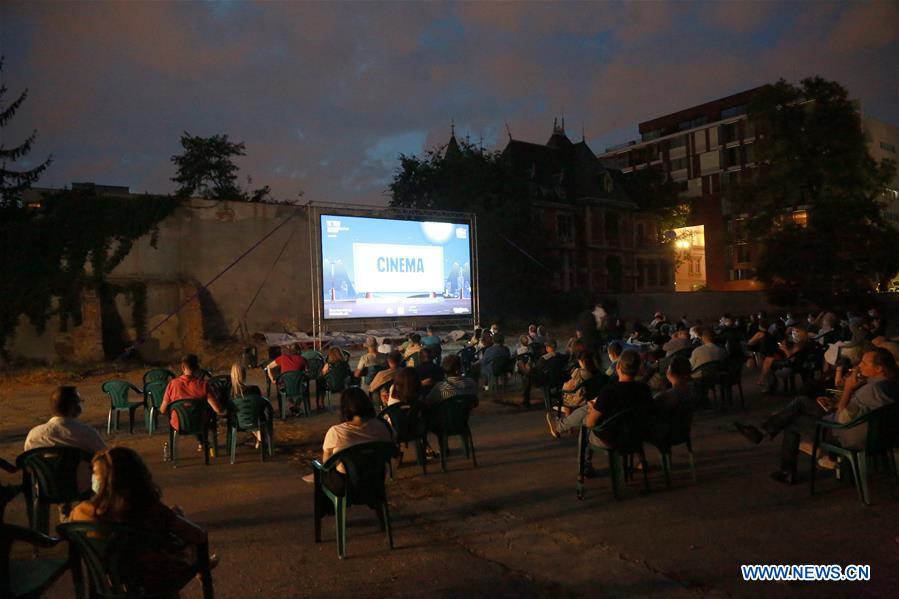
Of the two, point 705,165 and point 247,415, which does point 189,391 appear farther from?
point 705,165

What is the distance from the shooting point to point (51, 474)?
421cm

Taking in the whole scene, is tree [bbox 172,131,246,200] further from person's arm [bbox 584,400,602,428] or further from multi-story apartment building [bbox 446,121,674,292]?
person's arm [bbox 584,400,602,428]

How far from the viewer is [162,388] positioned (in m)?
7.85

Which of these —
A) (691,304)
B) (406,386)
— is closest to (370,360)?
(406,386)

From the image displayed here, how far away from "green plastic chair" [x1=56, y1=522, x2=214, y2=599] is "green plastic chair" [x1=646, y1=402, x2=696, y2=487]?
350 cm

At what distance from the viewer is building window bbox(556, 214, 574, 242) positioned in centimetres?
3706

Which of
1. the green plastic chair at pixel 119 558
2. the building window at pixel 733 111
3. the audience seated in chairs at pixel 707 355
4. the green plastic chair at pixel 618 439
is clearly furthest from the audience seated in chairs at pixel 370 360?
the building window at pixel 733 111

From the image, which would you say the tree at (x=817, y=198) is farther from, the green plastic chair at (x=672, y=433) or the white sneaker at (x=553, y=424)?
the green plastic chair at (x=672, y=433)

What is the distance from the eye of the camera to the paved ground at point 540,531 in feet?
11.7

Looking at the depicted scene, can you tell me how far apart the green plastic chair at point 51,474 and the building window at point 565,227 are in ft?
111

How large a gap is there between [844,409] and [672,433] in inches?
47.0

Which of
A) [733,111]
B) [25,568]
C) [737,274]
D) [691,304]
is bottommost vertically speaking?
[25,568]

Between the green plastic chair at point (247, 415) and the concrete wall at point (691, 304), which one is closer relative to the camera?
the green plastic chair at point (247, 415)

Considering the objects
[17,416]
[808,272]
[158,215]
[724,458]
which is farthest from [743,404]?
[808,272]
